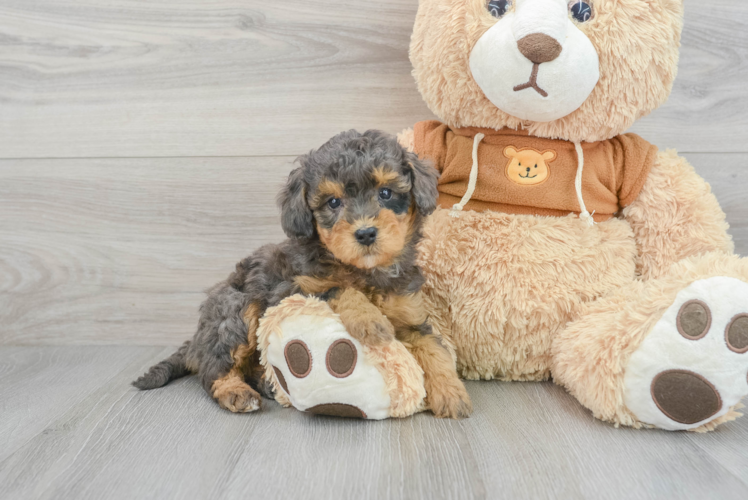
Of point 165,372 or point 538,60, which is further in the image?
point 165,372

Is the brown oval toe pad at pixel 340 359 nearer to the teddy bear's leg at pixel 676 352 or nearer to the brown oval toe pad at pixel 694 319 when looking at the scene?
the teddy bear's leg at pixel 676 352

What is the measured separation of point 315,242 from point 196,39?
1.10 meters

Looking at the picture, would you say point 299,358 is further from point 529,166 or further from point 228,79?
point 228,79

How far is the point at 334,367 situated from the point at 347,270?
10.9 inches

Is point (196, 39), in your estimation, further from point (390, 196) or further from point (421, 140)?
point (390, 196)

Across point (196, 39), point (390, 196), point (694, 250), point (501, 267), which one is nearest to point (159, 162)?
point (196, 39)

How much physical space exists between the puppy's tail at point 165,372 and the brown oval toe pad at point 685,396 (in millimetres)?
1478

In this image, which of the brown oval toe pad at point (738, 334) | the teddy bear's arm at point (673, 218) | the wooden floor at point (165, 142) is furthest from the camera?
the wooden floor at point (165, 142)

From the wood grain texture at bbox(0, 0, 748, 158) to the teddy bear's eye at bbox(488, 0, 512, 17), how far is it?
568mm

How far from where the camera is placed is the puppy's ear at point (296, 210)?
1.49 meters

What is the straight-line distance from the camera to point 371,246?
4.56 feet

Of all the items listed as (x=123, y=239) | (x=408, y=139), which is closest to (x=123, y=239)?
(x=123, y=239)

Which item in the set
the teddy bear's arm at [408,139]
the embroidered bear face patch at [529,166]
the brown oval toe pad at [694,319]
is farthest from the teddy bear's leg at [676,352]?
the teddy bear's arm at [408,139]

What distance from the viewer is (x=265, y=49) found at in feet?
7.05
